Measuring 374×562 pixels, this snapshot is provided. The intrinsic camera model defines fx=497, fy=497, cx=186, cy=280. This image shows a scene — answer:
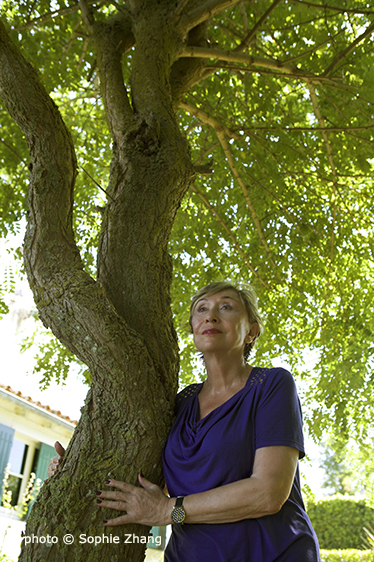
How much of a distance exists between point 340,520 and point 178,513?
15.1 m

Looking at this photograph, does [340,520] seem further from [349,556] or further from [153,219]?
[153,219]

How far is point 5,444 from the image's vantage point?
8.21 m

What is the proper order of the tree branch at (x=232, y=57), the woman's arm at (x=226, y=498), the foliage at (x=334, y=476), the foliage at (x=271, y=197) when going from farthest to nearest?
the foliage at (x=334, y=476) < the foliage at (x=271, y=197) < the tree branch at (x=232, y=57) < the woman's arm at (x=226, y=498)

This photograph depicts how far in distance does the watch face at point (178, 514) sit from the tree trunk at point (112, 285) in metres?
0.16

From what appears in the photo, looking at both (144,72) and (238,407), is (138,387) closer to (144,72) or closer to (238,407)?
(238,407)

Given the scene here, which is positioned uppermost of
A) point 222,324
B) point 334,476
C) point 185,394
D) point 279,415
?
point 334,476

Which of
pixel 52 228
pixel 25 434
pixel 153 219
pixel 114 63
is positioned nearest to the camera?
pixel 52 228

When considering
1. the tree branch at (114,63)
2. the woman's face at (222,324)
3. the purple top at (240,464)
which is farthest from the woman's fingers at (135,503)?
the tree branch at (114,63)

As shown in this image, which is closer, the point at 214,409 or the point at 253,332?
the point at 214,409

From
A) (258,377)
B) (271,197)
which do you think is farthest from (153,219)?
(271,197)

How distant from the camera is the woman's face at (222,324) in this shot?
7.52 feet

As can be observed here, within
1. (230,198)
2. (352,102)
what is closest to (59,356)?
(230,198)

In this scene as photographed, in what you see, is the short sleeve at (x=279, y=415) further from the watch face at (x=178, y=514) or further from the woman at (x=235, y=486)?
the watch face at (x=178, y=514)

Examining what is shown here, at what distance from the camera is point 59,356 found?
214 inches
